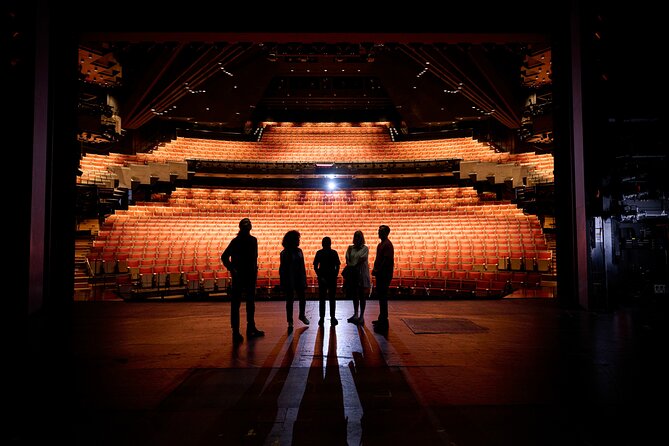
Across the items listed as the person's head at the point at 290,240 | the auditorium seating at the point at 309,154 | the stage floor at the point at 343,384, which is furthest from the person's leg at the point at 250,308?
the auditorium seating at the point at 309,154

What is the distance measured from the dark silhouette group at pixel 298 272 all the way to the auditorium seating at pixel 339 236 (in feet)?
14.0

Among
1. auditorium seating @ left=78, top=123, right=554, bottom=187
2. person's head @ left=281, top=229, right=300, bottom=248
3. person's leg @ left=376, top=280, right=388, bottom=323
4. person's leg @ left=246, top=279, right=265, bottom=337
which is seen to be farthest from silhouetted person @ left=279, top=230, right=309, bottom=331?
auditorium seating @ left=78, top=123, right=554, bottom=187

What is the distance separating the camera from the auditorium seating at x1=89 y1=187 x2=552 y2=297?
8.48m

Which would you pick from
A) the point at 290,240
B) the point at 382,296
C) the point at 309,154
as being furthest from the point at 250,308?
the point at 309,154

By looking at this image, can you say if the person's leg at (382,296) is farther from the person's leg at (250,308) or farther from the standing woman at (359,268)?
the person's leg at (250,308)

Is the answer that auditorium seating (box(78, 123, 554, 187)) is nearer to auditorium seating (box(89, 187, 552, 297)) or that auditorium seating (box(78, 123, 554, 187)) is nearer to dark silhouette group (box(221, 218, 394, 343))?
auditorium seating (box(89, 187, 552, 297))

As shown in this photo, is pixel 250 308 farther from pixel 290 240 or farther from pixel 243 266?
pixel 290 240

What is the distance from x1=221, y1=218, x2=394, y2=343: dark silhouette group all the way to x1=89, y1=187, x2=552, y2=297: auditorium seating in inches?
168

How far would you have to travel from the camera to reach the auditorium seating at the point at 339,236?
848 centimetres

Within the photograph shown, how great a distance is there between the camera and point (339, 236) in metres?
11.0

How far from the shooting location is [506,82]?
50.8 ft

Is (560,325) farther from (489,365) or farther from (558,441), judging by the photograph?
(558,441)

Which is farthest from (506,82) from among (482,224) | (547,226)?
(482,224)

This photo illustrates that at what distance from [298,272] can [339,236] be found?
6996 mm
